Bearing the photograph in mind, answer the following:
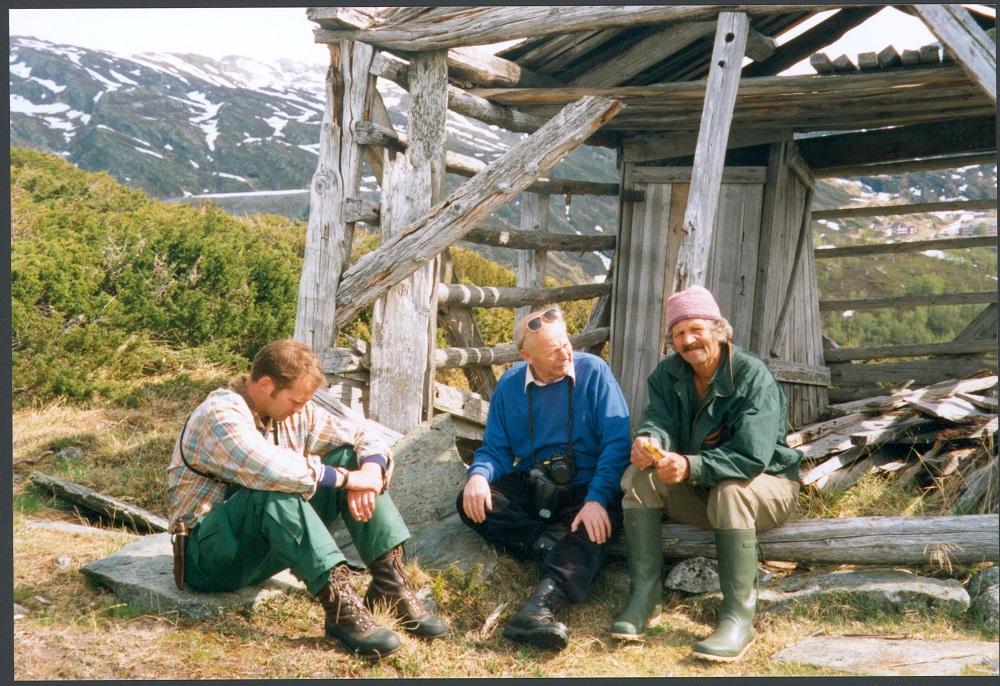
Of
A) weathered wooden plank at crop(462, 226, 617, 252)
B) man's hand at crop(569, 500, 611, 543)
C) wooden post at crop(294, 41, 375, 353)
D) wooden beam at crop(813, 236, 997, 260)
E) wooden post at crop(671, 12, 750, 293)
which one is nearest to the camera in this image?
man's hand at crop(569, 500, 611, 543)

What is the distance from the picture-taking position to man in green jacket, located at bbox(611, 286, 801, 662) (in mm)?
3979

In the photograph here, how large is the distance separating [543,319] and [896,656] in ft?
6.71

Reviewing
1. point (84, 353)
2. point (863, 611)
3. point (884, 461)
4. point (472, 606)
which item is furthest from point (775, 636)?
point (84, 353)

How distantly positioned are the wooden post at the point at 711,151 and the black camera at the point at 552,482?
1142 mm

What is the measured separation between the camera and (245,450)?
12.2ft

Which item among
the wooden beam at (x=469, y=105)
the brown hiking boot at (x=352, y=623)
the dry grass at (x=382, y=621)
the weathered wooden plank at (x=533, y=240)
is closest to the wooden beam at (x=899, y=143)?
the weathered wooden plank at (x=533, y=240)

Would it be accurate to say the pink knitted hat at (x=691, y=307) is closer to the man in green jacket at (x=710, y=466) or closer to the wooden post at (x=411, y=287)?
the man in green jacket at (x=710, y=466)

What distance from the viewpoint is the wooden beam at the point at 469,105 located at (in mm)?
5828

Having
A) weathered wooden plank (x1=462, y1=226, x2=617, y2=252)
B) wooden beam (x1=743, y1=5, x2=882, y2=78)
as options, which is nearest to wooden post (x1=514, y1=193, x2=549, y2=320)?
weathered wooden plank (x1=462, y1=226, x2=617, y2=252)

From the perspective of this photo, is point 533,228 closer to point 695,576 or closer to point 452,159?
point 452,159

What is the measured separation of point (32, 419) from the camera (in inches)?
272

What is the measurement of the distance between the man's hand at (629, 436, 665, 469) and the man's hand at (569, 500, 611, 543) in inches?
11.2

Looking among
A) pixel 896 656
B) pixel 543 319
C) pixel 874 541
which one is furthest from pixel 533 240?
pixel 896 656

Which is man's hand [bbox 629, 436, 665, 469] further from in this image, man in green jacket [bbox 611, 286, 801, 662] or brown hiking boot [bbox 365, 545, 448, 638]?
brown hiking boot [bbox 365, 545, 448, 638]
